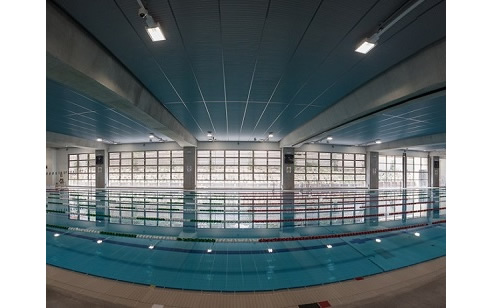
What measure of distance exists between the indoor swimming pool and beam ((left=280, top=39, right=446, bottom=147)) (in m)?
3.51

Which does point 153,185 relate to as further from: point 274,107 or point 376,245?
point 376,245

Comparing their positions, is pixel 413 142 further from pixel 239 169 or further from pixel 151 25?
pixel 151 25

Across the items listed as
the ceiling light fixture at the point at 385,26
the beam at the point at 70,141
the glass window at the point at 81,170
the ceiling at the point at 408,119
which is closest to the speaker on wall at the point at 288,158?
the ceiling at the point at 408,119

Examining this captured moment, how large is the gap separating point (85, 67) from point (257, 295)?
16.2 ft

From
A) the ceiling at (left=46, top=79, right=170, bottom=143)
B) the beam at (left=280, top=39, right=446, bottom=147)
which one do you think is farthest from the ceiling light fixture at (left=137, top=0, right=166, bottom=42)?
the beam at (left=280, top=39, right=446, bottom=147)

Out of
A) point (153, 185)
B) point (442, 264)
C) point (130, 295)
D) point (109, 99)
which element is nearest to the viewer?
point (130, 295)

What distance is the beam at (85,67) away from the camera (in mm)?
3562

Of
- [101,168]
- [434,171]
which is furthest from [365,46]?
[434,171]

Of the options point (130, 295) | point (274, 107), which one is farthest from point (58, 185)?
point (130, 295)

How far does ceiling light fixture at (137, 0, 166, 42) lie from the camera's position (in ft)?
11.0

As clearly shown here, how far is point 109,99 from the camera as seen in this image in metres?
5.94

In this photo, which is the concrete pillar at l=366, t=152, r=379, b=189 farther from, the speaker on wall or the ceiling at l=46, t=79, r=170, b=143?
the ceiling at l=46, t=79, r=170, b=143

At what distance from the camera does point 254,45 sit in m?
4.58
